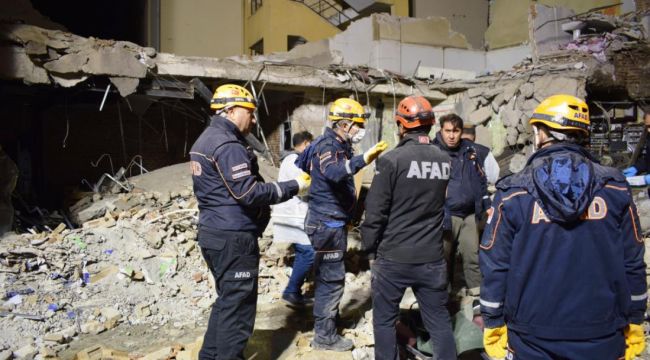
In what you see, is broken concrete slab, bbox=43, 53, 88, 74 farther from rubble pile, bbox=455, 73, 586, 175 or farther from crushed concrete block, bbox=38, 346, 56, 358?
rubble pile, bbox=455, 73, 586, 175

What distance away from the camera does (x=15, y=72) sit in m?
5.85

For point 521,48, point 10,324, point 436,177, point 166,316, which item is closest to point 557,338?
point 436,177

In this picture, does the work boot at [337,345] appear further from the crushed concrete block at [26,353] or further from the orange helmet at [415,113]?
the crushed concrete block at [26,353]

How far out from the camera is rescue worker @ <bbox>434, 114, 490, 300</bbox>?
4.16 m

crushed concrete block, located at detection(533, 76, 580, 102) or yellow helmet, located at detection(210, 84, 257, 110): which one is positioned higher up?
crushed concrete block, located at detection(533, 76, 580, 102)

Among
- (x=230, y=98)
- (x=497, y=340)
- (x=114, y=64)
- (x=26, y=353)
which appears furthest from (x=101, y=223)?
(x=497, y=340)

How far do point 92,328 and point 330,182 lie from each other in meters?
2.72

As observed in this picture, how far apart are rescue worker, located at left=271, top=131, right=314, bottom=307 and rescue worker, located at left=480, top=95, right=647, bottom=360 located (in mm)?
2724

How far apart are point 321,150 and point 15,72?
4794 millimetres

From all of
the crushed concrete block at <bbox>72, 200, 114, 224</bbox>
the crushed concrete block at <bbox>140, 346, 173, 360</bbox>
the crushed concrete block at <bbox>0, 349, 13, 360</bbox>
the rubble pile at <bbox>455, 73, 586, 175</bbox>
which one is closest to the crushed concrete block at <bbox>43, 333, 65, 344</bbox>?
the crushed concrete block at <bbox>0, 349, 13, 360</bbox>

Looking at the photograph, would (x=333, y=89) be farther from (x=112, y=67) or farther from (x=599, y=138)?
(x=599, y=138)

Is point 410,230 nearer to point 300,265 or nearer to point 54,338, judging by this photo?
point 300,265

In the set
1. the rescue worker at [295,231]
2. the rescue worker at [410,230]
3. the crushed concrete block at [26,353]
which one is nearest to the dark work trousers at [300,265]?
the rescue worker at [295,231]

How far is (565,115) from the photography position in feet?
6.26
